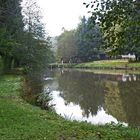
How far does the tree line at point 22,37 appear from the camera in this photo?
127 ft

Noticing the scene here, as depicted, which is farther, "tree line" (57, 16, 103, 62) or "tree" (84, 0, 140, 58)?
"tree line" (57, 16, 103, 62)

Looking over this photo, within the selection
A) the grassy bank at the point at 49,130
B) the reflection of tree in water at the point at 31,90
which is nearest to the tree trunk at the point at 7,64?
the reflection of tree in water at the point at 31,90

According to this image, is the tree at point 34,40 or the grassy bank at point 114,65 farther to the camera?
the grassy bank at point 114,65

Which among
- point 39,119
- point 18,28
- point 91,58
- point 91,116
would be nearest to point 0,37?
point 18,28

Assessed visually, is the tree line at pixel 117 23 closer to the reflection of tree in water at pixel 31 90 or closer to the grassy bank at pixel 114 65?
the reflection of tree in water at pixel 31 90

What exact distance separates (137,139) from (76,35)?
10369cm

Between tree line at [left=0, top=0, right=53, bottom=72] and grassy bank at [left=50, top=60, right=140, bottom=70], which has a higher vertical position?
tree line at [left=0, top=0, right=53, bottom=72]

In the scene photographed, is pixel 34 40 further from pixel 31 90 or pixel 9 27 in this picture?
pixel 31 90

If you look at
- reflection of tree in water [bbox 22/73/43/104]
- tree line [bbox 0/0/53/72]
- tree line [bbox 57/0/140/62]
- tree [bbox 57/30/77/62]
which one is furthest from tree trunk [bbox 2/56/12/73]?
tree [bbox 57/30/77/62]

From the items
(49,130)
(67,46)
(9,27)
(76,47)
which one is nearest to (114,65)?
(76,47)

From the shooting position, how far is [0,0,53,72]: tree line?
38.7 m

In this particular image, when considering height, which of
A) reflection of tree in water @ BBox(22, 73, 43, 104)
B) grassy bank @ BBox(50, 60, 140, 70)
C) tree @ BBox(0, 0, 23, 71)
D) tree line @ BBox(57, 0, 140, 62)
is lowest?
reflection of tree in water @ BBox(22, 73, 43, 104)

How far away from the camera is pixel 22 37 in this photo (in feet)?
145

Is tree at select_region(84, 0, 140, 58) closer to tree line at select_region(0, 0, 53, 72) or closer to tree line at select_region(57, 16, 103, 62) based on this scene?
tree line at select_region(0, 0, 53, 72)
